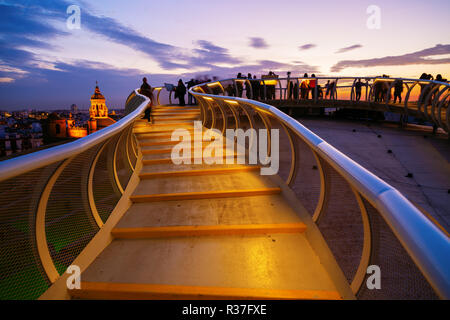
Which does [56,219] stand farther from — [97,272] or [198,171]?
[198,171]

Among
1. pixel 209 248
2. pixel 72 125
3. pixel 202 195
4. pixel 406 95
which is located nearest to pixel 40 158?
pixel 209 248

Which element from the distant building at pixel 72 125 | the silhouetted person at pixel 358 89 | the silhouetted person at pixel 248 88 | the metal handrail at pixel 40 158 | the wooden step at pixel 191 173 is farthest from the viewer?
the distant building at pixel 72 125

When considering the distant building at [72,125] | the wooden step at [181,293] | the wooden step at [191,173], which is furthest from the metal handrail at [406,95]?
the distant building at [72,125]

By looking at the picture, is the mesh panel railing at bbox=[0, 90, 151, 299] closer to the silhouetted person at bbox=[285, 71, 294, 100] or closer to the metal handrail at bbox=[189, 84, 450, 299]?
the metal handrail at bbox=[189, 84, 450, 299]

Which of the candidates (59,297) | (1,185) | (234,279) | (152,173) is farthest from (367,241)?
(152,173)

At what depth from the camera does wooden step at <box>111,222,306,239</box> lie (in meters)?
2.22

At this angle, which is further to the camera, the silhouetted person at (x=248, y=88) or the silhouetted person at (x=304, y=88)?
the silhouetted person at (x=304, y=88)

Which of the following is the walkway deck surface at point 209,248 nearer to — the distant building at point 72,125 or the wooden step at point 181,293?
the wooden step at point 181,293

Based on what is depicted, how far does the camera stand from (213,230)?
87.7 inches

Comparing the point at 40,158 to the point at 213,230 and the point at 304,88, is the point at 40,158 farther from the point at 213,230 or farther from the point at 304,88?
the point at 304,88

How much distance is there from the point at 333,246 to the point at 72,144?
361 cm

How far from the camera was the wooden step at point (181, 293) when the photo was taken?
1.56 m

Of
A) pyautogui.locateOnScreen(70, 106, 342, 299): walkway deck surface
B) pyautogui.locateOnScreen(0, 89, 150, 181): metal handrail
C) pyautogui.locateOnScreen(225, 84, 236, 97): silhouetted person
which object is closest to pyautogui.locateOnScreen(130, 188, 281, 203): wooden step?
pyautogui.locateOnScreen(70, 106, 342, 299): walkway deck surface
